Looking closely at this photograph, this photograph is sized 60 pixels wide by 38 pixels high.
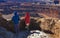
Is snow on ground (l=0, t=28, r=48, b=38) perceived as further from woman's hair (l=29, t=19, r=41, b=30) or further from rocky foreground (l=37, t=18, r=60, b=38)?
rocky foreground (l=37, t=18, r=60, b=38)

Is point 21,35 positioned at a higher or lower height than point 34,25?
lower

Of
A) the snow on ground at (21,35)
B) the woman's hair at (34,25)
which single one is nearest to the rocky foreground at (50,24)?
the woman's hair at (34,25)

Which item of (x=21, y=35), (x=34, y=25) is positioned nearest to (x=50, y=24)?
(x=34, y=25)

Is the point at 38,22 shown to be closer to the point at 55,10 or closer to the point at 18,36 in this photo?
the point at 55,10

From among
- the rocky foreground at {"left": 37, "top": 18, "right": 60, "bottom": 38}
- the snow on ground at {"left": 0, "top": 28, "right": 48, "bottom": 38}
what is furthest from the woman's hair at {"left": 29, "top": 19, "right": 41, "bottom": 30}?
the snow on ground at {"left": 0, "top": 28, "right": 48, "bottom": 38}

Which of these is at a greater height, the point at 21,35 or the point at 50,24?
the point at 50,24

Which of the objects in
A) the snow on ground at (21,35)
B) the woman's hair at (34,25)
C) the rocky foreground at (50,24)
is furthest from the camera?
the woman's hair at (34,25)

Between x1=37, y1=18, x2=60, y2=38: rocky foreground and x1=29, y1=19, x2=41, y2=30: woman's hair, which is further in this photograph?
x1=29, y1=19, x2=41, y2=30: woman's hair

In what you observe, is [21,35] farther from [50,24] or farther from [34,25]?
[50,24]

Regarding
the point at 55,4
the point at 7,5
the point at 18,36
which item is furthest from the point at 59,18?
the point at 7,5

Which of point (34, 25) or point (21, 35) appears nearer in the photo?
point (21, 35)

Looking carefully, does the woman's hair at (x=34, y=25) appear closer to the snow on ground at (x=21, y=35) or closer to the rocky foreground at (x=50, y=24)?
the rocky foreground at (x=50, y=24)

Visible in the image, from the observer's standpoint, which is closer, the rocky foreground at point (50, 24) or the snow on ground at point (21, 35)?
the snow on ground at point (21, 35)
